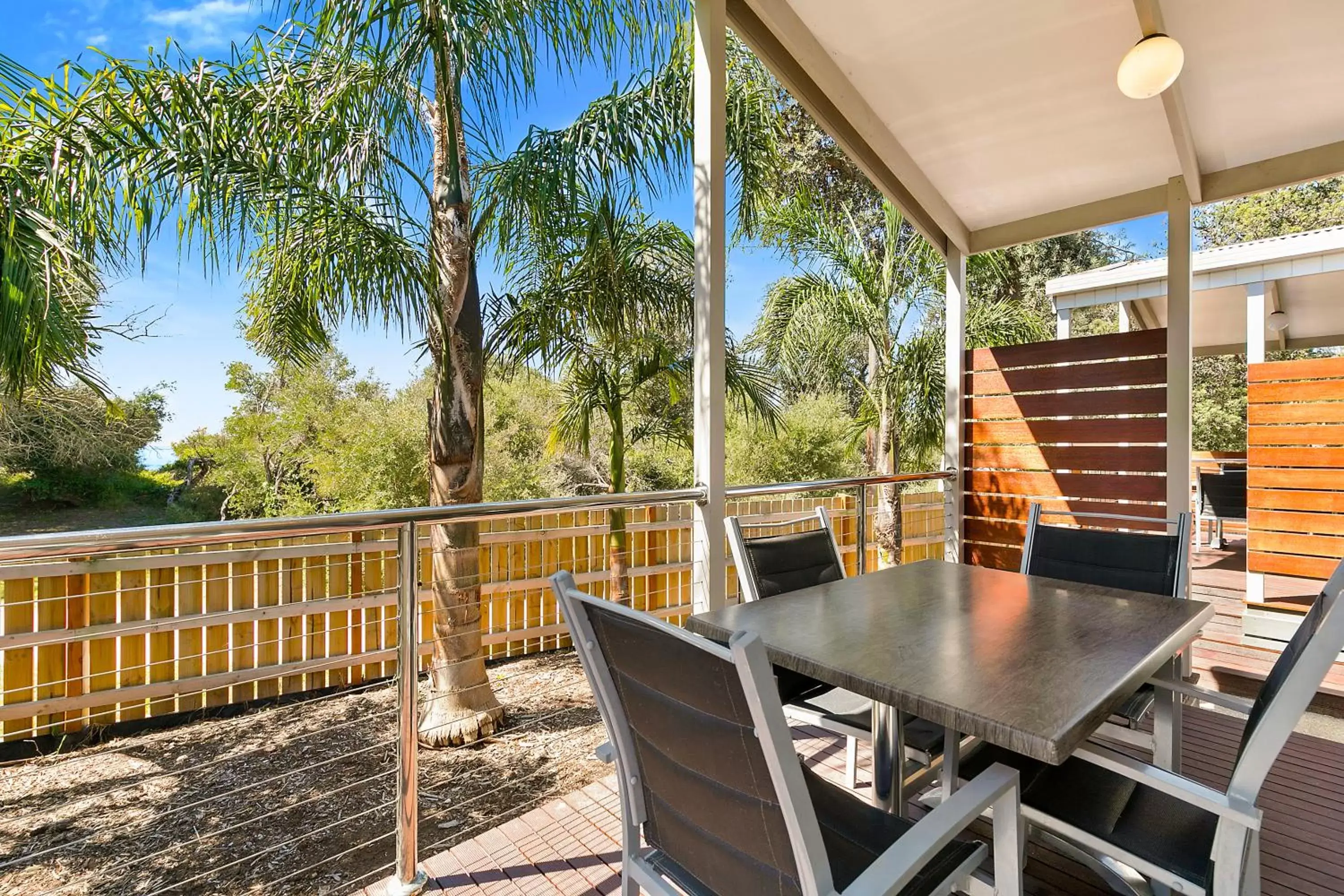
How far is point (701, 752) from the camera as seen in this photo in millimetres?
955

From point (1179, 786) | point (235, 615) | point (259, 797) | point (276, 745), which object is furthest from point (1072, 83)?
point (276, 745)

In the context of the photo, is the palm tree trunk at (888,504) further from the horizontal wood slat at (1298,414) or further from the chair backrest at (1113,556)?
the chair backrest at (1113,556)

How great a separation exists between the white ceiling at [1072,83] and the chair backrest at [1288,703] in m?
2.93

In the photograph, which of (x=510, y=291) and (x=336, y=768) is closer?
(x=336, y=768)

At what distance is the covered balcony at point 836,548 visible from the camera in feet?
7.69

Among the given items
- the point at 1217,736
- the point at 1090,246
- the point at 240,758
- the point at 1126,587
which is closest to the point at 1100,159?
the point at 1126,587

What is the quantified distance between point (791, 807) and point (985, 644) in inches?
34.6

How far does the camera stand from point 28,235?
3420 millimetres

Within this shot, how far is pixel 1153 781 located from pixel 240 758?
527 cm

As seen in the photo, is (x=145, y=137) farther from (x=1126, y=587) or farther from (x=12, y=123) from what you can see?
(x=1126, y=587)

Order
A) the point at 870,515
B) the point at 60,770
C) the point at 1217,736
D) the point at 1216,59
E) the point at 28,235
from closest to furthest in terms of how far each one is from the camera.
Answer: the point at 1217,736 < the point at 1216,59 < the point at 28,235 < the point at 60,770 < the point at 870,515

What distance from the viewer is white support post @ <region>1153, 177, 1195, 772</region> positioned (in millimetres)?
3717

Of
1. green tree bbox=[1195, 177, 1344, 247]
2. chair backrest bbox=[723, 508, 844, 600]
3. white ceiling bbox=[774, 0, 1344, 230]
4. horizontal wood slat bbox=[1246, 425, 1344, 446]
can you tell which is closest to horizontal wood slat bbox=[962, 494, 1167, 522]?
horizontal wood slat bbox=[1246, 425, 1344, 446]

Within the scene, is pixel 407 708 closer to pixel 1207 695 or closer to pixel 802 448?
pixel 1207 695
